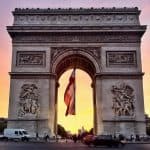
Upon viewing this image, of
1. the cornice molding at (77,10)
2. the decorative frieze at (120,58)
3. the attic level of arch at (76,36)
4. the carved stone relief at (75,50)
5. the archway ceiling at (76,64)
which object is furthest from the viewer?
the cornice molding at (77,10)

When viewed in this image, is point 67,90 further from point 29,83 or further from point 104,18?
point 104,18

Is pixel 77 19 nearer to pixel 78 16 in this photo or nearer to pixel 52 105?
pixel 78 16

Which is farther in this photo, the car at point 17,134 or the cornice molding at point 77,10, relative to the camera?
the cornice molding at point 77,10

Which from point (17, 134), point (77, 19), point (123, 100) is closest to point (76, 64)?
point (77, 19)

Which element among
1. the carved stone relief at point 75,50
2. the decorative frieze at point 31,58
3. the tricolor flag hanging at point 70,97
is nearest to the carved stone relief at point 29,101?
the decorative frieze at point 31,58

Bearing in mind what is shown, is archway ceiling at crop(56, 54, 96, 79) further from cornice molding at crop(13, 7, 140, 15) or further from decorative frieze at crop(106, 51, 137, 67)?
cornice molding at crop(13, 7, 140, 15)

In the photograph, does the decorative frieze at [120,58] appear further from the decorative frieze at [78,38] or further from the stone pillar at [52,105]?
the stone pillar at [52,105]

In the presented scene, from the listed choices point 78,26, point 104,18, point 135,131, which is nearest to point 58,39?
point 78,26
